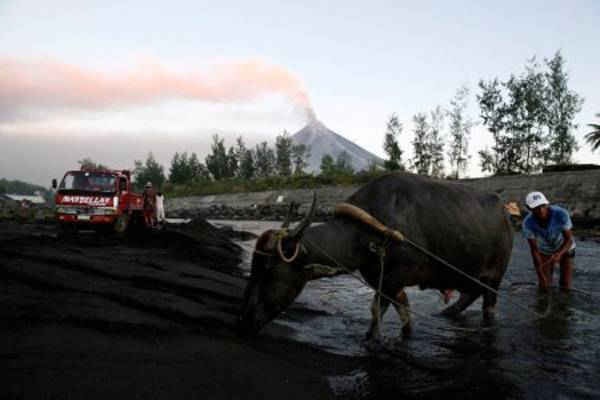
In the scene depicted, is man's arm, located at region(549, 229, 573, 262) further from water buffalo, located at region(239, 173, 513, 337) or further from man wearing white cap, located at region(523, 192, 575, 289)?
water buffalo, located at region(239, 173, 513, 337)

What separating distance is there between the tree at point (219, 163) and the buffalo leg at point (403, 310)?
98132mm

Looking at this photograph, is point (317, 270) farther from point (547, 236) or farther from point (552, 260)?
point (547, 236)

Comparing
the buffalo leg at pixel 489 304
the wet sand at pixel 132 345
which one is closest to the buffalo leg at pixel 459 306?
the buffalo leg at pixel 489 304

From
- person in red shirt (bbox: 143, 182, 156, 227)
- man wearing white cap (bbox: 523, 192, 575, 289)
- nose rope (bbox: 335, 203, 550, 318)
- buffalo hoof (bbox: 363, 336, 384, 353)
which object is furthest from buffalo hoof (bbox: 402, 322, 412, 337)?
person in red shirt (bbox: 143, 182, 156, 227)

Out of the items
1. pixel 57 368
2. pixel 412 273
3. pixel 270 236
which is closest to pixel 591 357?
pixel 412 273

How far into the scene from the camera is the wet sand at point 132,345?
3.09 m

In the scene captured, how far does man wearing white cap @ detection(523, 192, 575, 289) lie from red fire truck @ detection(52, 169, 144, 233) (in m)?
14.0

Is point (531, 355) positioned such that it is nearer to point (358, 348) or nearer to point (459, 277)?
point (459, 277)

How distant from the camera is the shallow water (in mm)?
3861

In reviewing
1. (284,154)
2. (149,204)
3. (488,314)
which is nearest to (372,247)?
(488,314)

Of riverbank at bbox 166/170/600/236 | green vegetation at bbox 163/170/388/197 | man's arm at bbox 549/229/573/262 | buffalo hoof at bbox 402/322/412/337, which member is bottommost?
buffalo hoof at bbox 402/322/412/337

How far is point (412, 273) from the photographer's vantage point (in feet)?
16.5

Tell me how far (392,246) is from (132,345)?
286 centimetres

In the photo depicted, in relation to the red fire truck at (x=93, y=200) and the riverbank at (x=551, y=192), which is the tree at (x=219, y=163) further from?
the red fire truck at (x=93, y=200)
